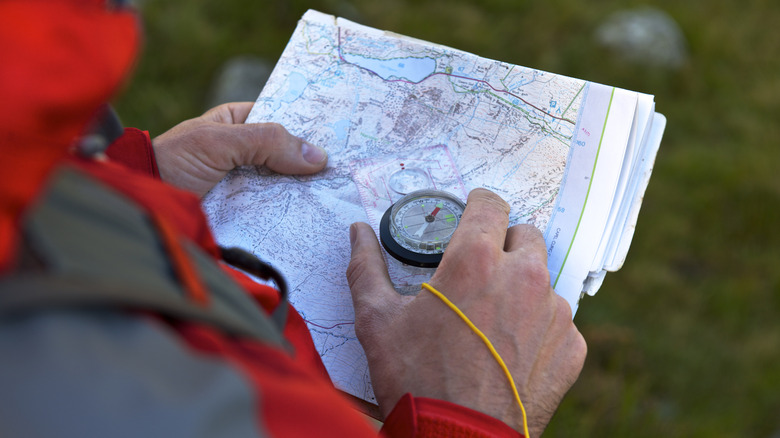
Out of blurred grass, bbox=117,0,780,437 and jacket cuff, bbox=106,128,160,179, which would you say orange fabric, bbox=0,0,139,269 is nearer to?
jacket cuff, bbox=106,128,160,179

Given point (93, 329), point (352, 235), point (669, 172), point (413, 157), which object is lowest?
point (93, 329)

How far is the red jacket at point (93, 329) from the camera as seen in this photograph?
594mm

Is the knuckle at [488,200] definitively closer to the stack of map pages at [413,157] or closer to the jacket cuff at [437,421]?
the stack of map pages at [413,157]

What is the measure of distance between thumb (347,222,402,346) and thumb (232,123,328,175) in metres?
0.27

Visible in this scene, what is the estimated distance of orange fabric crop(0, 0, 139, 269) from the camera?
0.59 meters

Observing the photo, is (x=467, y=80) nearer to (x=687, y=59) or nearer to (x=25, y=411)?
(x=25, y=411)

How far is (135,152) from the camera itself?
1.60 metres

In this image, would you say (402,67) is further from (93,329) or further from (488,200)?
(93,329)

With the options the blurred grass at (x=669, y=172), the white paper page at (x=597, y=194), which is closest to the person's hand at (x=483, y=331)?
the white paper page at (x=597, y=194)

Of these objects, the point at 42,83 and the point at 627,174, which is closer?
the point at 42,83

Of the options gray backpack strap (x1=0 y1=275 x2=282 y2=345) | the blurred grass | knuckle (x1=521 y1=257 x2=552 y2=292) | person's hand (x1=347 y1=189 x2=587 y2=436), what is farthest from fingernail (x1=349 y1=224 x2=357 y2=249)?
the blurred grass

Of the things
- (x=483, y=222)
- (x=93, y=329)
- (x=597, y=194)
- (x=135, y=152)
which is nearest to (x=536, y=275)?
(x=483, y=222)

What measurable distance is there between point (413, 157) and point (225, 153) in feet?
1.74

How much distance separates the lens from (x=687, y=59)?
13.0 feet
